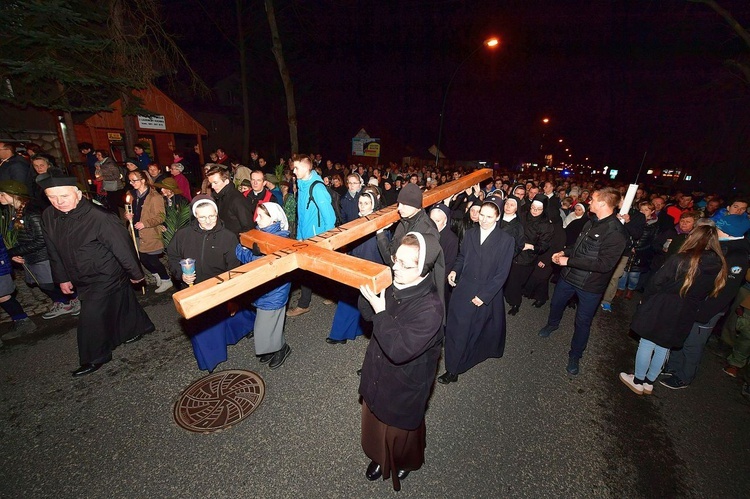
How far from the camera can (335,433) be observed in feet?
11.0

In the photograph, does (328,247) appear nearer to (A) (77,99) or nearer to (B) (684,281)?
(B) (684,281)

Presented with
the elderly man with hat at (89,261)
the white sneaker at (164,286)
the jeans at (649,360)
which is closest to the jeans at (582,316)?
the jeans at (649,360)

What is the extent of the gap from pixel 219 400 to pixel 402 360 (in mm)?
2684

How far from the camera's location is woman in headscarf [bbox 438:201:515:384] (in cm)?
395

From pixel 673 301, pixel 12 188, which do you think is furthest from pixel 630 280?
pixel 12 188

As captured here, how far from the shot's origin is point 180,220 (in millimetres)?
6465

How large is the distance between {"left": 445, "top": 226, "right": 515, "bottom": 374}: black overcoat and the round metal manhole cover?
101 inches

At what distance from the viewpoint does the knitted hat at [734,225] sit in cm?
392

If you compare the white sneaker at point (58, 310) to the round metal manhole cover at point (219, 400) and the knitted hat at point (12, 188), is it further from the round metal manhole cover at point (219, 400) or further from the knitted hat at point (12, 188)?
the round metal manhole cover at point (219, 400)

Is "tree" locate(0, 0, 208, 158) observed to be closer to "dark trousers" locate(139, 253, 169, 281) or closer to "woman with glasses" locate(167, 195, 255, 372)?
"dark trousers" locate(139, 253, 169, 281)

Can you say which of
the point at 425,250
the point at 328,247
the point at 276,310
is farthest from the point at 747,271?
the point at 276,310

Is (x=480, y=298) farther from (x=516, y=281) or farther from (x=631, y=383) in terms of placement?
(x=516, y=281)

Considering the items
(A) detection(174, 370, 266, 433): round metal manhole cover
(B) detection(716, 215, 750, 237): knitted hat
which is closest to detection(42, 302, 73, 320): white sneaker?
(A) detection(174, 370, 266, 433): round metal manhole cover

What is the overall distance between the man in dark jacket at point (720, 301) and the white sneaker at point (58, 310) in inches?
370
